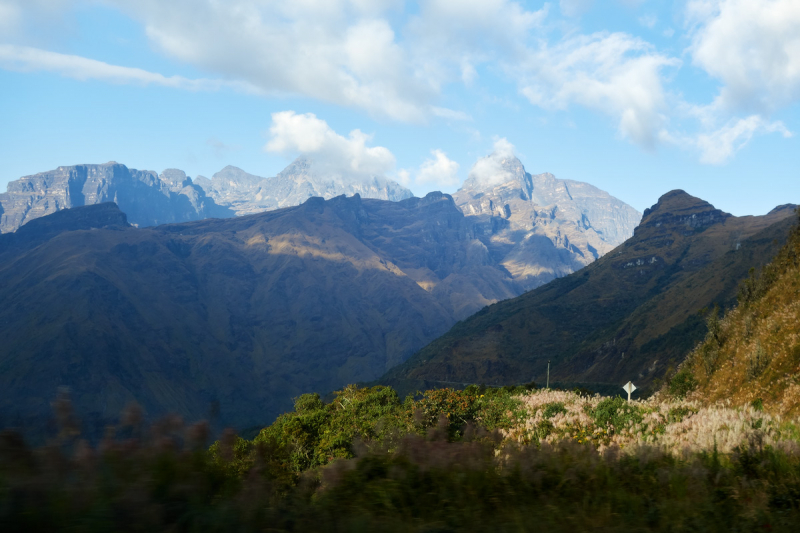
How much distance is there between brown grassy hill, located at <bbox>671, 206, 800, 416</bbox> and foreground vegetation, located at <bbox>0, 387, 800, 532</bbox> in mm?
6141

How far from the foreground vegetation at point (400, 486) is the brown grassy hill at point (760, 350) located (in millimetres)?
6141

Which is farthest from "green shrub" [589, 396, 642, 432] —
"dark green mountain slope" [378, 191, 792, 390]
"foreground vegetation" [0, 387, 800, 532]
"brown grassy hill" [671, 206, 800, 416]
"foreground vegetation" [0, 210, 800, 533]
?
"dark green mountain slope" [378, 191, 792, 390]

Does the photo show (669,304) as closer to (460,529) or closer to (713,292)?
(713,292)

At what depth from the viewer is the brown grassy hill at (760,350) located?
47.3ft

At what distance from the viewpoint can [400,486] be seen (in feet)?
19.2

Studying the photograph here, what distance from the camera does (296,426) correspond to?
31.2 metres

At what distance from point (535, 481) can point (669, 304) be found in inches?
5993

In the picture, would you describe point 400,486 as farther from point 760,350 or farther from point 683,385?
point 683,385

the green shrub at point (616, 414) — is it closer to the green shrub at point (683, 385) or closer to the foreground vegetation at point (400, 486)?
the foreground vegetation at point (400, 486)

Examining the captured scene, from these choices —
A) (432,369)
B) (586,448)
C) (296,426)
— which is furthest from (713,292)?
(586,448)

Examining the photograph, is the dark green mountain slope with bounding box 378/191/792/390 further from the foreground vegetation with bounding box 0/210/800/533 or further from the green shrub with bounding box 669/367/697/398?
the foreground vegetation with bounding box 0/210/800/533

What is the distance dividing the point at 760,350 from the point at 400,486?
15210 mm

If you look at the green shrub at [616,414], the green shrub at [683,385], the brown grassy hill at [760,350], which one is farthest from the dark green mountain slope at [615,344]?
the green shrub at [616,414]

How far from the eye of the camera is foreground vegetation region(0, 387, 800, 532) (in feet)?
13.8
